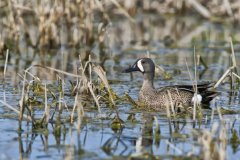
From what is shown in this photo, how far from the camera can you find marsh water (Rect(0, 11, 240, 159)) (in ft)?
23.4

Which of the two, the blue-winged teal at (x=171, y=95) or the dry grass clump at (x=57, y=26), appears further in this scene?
the dry grass clump at (x=57, y=26)

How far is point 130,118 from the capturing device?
28.5 feet

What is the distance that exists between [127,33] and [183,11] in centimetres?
255

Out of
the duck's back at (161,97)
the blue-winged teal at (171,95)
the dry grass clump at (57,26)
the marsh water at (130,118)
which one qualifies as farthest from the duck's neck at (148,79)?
the dry grass clump at (57,26)

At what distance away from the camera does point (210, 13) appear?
17.9 meters

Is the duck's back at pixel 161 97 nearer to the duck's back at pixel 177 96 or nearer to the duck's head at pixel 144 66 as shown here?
the duck's back at pixel 177 96

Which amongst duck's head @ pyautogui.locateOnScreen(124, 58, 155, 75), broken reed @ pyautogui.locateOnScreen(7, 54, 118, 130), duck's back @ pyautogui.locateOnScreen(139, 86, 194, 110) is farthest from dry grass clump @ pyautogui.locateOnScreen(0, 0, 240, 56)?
broken reed @ pyautogui.locateOnScreen(7, 54, 118, 130)

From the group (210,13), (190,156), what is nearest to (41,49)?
(210,13)

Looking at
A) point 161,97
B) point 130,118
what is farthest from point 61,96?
point 161,97

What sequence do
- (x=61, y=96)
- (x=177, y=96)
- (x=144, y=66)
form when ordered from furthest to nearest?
(x=144, y=66) → (x=177, y=96) → (x=61, y=96)

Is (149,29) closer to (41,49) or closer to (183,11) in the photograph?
(183,11)

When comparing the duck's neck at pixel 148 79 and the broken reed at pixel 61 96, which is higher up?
the duck's neck at pixel 148 79

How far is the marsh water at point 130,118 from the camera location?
23.4 ft

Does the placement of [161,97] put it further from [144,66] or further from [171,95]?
[144,66]
